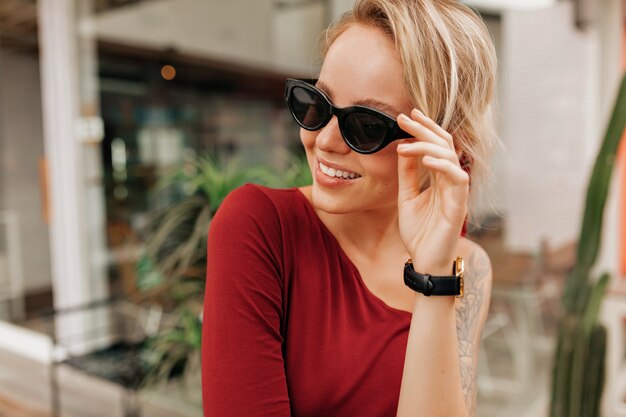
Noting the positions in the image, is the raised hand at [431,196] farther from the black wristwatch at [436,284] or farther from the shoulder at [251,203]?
the shoulder at [251,203]

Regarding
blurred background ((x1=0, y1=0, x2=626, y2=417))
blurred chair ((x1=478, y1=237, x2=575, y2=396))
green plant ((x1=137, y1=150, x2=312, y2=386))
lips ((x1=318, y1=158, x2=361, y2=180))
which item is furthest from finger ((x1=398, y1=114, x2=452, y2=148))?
blurred chair ((x1=478, y1=237, x2=575, y2=396))

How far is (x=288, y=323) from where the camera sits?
2.69ft

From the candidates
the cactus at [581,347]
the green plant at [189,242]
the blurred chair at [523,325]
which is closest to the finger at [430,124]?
the green plant at [189,242]

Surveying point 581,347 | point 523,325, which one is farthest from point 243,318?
point 523,325

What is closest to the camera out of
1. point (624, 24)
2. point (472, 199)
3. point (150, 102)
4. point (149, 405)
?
point (472, 199)

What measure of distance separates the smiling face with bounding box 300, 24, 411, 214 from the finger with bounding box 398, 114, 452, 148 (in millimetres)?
50

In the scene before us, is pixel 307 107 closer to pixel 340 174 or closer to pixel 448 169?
pixel 340 174

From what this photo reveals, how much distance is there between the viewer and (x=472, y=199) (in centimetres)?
100

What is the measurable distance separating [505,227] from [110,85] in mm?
2798

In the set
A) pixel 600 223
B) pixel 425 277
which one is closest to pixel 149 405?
pixel 600 223

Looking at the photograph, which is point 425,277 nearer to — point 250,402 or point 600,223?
point 250,402

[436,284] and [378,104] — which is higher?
[378,104]

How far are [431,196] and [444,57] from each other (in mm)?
187

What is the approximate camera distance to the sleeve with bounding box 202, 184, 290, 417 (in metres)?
0.74
